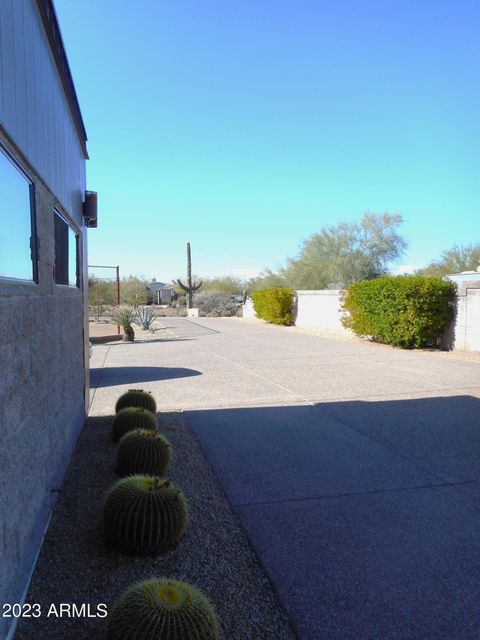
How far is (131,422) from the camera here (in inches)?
223

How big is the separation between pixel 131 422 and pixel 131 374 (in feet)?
18.2

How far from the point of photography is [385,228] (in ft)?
111

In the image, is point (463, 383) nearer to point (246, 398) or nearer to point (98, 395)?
point (246, 398)

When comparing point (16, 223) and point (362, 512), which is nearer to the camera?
point (16, 223)

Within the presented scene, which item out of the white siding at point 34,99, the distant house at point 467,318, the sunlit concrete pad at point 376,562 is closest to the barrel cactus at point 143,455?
the sunlit concrete pad at point 376,562

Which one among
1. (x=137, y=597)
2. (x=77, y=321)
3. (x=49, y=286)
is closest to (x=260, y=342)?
(x=77, y=321)

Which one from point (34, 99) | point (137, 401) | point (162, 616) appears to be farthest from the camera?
point (137, 401)

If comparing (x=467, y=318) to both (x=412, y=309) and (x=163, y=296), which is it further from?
(x=163, y=296)

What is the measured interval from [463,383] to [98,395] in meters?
6.68

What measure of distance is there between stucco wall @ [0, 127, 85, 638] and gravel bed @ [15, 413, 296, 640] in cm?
15

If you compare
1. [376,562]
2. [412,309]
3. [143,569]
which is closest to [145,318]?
[412,309]

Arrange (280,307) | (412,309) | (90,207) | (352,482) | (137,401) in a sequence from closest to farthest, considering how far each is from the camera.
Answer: (352,482) < (137,401) < (90,207) < (412,309) < (280,307)

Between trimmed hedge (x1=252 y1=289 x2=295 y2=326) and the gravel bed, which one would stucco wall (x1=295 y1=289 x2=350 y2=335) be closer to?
trimmed hedge (x1=252 y1=289 x2=295 y2=326)

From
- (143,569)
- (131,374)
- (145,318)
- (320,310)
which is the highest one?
(320,310)
